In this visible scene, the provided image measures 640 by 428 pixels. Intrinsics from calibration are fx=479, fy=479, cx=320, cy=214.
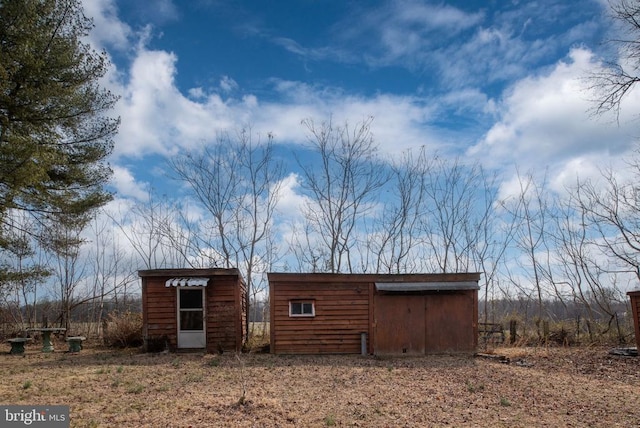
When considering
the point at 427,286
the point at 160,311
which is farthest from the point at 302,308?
the point at 160,311

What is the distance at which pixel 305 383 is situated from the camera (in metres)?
9.40

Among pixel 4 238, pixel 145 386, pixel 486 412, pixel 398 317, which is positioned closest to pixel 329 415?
pixel 486 412

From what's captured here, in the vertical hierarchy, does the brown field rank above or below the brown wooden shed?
below

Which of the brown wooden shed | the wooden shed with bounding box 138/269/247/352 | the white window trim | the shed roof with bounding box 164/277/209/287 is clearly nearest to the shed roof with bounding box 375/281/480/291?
the white window trim

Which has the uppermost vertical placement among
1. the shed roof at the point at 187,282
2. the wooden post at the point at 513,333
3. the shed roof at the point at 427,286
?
the shed roof at the point at 187,282

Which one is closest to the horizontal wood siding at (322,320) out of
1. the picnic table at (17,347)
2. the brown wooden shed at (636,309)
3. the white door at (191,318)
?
the white door at (191,318)

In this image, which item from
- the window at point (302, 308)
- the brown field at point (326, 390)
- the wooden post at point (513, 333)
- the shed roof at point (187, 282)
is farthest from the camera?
the wooden post at point (513, 333)

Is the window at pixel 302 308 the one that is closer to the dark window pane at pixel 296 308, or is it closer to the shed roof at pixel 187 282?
the dark window pane at pixel 296 308

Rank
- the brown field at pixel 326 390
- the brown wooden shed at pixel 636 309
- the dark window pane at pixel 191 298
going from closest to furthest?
the brown field at pixel 326 390
the brown wooden shed at pixel 636 309
the dark window pane at pixel 191 298

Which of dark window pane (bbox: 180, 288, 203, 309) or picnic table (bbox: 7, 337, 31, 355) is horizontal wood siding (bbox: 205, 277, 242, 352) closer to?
dark window pane (bbox: 180, 288, 203, 309)

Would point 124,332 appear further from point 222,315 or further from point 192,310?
point 222,315

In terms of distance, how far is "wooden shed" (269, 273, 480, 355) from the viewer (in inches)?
553

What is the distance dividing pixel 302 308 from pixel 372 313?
6.83 ft

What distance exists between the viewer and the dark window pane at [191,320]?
14250 mm
